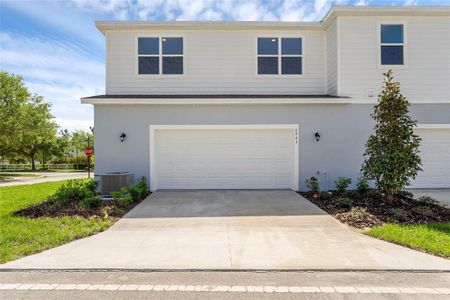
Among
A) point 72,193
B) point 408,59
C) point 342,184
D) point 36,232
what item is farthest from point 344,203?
point 72,193

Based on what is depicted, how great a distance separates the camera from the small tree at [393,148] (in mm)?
7711

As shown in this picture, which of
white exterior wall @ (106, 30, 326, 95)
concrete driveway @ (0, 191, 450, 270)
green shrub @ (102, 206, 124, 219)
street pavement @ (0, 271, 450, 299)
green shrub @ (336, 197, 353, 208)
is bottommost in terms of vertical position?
street pavement @ (0, 271, 450, 299)

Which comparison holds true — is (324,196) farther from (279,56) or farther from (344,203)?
(279,56)

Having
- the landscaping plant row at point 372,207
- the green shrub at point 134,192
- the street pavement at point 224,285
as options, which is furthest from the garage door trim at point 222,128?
the street pavement at point 224,285

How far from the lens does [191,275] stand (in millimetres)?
4012

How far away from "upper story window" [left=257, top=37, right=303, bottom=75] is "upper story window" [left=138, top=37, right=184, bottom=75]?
3.01m

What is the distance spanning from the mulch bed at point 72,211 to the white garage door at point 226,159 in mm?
2840

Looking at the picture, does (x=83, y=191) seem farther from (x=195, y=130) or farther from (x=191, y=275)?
(x=191, y=275)

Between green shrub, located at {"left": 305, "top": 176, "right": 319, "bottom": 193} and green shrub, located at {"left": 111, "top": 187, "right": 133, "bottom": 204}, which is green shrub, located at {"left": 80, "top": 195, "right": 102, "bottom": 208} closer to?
green shrub, located at {"left": 111, "top": 187, "right": 133, "bottom": 204}

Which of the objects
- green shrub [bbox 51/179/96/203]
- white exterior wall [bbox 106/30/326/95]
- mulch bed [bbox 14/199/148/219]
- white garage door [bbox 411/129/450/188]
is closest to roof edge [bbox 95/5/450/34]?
white exterior wall [bbox 106/30/326/95]

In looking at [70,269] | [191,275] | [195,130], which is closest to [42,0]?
[195,130]

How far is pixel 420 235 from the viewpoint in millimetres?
5500

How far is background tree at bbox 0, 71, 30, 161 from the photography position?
870 inches

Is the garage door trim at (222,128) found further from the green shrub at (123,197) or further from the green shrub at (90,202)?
the green shrub at (90,202)
